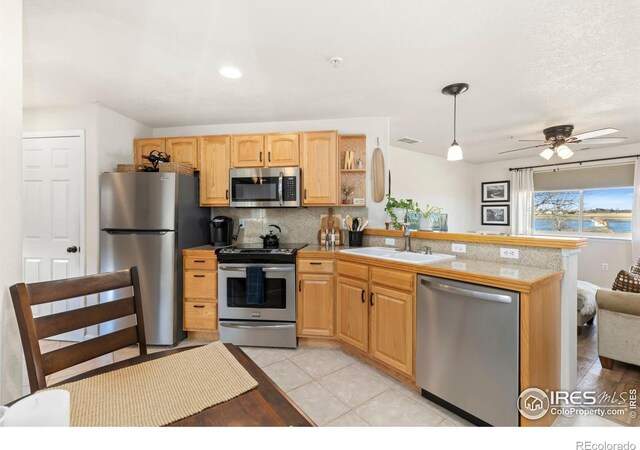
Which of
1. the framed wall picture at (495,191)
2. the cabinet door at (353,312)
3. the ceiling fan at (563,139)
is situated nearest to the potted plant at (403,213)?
the cabinet door at (353,312)

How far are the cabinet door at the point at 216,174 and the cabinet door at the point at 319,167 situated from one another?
2.89 feet

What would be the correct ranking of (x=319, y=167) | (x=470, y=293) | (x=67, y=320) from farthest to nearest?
(x=319, y=167), (x=470, y=293), (x=67, y=320)

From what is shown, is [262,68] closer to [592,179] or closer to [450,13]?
[450,13]

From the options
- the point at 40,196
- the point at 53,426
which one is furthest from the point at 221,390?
the point at 40,196

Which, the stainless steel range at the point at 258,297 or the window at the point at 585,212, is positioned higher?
the window at the point at 585,212

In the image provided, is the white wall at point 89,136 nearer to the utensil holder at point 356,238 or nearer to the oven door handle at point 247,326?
the oven door handle at point 247,326

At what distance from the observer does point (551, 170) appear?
5.23 m

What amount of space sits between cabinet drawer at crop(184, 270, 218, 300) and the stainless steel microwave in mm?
814

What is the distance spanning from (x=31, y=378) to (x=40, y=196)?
Result: 9.43 ft

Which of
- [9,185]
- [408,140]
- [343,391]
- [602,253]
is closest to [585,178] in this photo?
[602,253]

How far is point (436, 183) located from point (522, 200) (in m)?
1.77

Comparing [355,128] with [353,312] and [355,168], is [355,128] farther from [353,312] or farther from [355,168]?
[353,312]

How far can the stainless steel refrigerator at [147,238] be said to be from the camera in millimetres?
2678

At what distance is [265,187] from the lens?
3.03m
